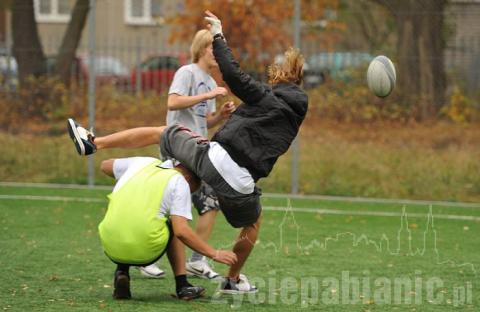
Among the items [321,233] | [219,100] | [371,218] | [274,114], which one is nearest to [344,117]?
[219,100]

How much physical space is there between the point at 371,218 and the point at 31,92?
5818 mm

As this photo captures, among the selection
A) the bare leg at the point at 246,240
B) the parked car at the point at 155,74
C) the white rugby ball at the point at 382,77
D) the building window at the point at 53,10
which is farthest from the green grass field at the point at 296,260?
the building window at the point at 53,10

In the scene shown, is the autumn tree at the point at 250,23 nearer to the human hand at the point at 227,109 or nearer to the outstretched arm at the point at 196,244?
the human hand at the point at 227,109

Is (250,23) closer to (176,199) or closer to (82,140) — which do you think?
(82,140)

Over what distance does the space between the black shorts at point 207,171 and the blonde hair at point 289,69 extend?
0.65 m

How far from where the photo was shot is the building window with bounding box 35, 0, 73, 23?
16.9 meters

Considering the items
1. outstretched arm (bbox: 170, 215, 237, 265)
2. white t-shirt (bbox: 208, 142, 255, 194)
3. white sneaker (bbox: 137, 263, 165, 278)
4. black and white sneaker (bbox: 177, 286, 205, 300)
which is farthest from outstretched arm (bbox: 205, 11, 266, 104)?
white sneaker (bbox: 137, 263, 165, 278)

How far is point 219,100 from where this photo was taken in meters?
14.2

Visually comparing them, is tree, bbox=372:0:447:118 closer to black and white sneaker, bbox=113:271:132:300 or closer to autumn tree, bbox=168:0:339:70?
autumn tree, bbox=168:0:339:70

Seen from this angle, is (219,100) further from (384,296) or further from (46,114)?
(384,296)

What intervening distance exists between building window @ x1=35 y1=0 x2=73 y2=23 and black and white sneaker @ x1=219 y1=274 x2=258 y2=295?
973 centimetres

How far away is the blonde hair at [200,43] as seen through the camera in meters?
8.52

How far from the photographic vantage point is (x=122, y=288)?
7277 mm

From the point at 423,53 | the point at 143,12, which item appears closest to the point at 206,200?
the point at 423,53
